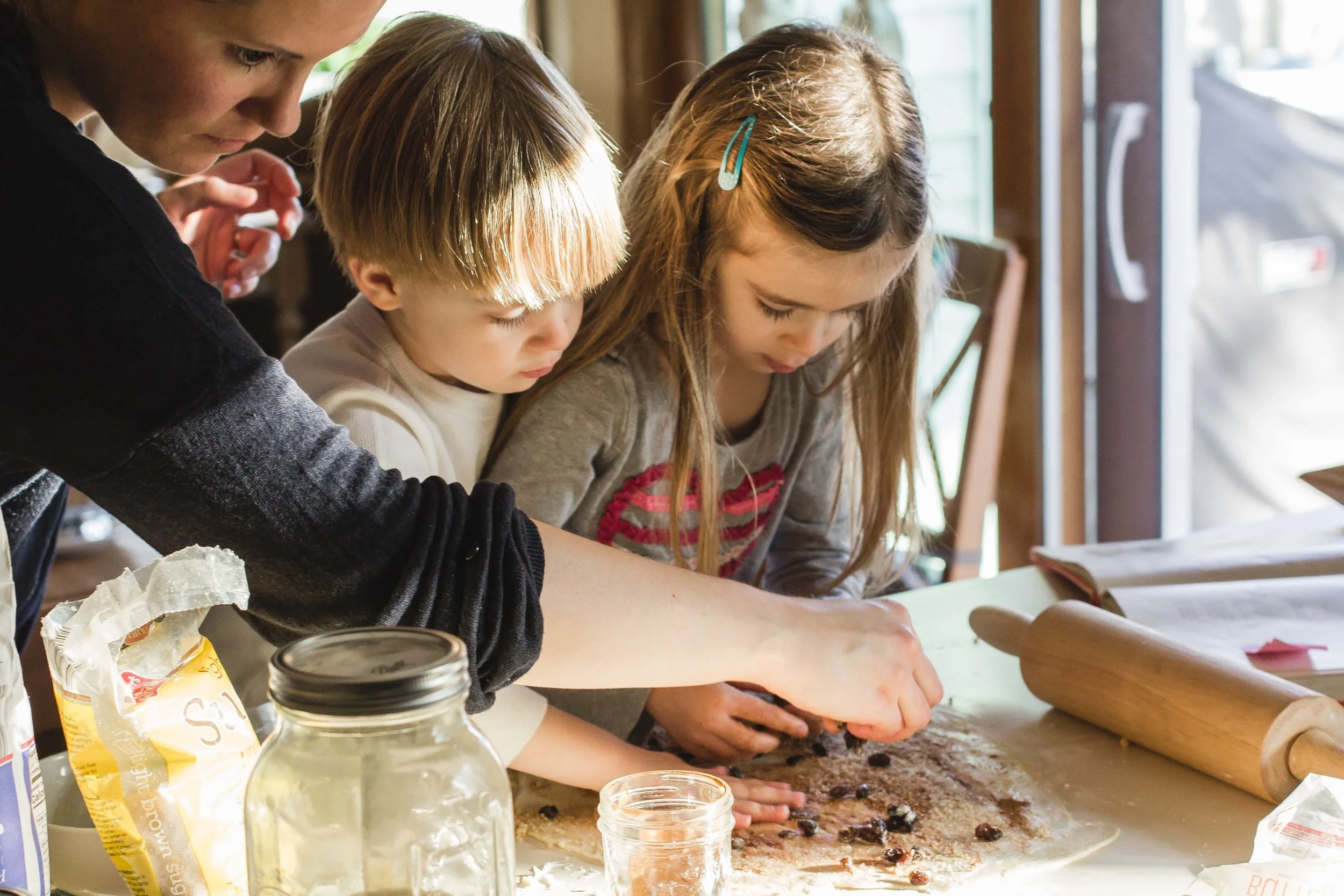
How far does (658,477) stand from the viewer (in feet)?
4.13

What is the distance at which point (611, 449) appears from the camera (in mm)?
1222

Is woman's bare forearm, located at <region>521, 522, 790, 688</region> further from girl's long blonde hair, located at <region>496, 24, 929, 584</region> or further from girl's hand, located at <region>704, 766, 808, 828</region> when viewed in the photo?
girl's long blonde hair, located at <region>496, 24, 929, 584</region>

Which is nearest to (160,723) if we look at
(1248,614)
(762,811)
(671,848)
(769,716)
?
(671,848)

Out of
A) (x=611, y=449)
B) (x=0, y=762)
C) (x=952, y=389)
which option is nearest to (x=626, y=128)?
(x=952, y=389)

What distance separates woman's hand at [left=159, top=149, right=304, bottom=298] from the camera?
4.34 feet

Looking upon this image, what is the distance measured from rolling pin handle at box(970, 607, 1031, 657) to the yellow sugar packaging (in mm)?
758

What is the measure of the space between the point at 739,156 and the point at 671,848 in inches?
26.7

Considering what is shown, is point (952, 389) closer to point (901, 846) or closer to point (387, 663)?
point (901, 846)

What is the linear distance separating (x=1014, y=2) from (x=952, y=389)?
99cm

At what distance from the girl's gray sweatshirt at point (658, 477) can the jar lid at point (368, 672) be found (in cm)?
63

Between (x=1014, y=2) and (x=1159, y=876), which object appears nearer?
(x=1159, y=876)

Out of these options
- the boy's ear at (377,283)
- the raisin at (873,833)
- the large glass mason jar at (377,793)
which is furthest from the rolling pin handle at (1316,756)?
the boy's ear at (377,283)

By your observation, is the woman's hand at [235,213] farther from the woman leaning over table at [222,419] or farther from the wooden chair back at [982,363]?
the wooden chair back at [982,363]

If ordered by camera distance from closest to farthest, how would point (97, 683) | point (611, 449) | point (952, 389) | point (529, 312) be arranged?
point (97, 683)
point (529, 312)
point (611, 449)
point (952, 389)
